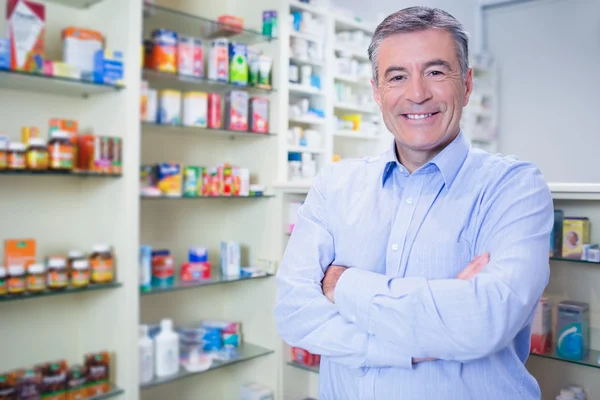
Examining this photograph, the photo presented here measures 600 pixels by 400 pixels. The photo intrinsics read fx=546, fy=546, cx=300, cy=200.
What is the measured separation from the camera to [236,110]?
2.84 m

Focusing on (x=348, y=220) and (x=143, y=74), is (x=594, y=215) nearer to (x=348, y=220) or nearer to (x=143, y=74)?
(x=348, y=220)

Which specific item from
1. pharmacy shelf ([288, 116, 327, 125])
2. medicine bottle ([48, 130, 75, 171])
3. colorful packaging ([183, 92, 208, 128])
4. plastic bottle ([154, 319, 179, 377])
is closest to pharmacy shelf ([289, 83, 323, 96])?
pharmacy shelf ([288, 116, 327, 125])

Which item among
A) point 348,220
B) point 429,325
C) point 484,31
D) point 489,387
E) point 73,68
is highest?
point 484,31

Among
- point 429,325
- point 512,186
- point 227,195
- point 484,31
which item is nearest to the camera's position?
point 429,325

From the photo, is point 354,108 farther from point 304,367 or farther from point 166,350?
point 166,350

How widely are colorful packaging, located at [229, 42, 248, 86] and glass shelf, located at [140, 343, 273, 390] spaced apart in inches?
56.5

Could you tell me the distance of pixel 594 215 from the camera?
204 centimetres

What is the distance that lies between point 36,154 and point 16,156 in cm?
7

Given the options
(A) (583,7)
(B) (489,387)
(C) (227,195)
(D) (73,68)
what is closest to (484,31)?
(A) (583,7)

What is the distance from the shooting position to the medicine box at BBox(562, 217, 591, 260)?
2.01 metres

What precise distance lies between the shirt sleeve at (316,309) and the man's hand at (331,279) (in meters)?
0.02

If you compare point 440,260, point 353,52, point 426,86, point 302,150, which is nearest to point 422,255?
point 440,260

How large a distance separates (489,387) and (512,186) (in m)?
0.47

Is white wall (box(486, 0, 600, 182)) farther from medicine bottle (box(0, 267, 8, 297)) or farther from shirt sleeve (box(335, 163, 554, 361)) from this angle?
medicine bottle (box(0, 267, 8, 297))
